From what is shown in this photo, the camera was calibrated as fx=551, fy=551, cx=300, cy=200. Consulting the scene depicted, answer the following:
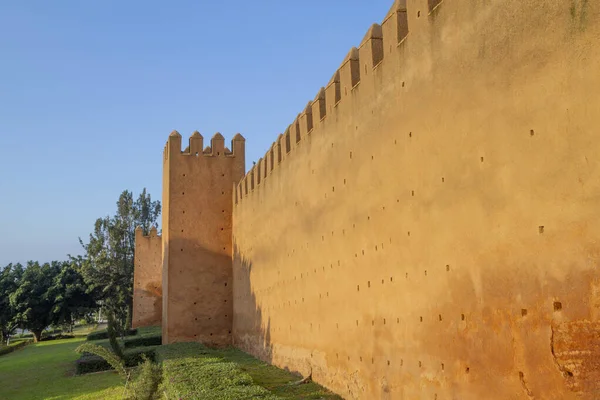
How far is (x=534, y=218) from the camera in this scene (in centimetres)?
424

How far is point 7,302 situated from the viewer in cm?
3566

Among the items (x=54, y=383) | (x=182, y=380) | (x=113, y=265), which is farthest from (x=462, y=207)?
(x=113, y=265)

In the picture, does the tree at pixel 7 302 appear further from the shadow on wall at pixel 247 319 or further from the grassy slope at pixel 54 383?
the shadow on wall at pixel 247 319

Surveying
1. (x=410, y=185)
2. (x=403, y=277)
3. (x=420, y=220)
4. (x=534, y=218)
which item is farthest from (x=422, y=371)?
(x=534, y=218)

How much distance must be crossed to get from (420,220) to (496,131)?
5.25 feet

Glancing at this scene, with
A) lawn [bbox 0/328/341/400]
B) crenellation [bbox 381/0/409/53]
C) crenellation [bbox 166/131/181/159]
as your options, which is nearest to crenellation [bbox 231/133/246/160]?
crenellation [bbox 166/131/181/159]

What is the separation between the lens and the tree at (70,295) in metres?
34.8

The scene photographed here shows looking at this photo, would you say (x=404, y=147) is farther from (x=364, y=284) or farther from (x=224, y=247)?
(x=224, y=247)

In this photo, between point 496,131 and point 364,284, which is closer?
point 496,131

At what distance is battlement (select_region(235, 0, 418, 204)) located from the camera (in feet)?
22.2

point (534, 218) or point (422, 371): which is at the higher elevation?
point (534, 218)

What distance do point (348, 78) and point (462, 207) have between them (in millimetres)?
3824

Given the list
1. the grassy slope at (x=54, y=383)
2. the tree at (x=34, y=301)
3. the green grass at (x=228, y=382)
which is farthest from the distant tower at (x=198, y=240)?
the tree at (x=34, y=301)

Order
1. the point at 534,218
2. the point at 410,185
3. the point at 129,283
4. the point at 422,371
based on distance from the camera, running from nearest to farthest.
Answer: the point at 534,218, the point at 422,371, the point at 410,185, the point at 129,283
